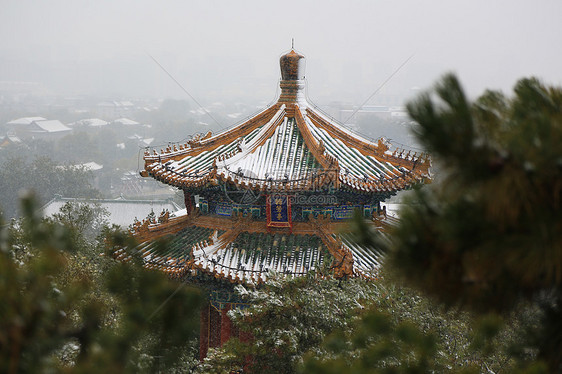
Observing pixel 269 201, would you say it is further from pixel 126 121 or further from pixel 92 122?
pixel 126 121

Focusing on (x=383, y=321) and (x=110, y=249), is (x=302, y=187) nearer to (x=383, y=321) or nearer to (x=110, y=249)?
(x=110, y=249)

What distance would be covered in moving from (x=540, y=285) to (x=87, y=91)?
124812mm

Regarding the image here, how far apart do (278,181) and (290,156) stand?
0.86 metres

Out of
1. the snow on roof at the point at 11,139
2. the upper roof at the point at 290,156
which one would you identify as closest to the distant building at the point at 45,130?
the snow on roof at the point at 11,139

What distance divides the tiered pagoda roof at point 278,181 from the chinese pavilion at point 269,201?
1cm

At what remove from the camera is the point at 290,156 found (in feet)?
25.3

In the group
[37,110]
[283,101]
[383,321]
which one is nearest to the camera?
[383,321]

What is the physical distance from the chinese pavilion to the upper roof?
0.01 metres

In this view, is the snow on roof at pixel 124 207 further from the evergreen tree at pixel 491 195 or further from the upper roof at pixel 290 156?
the evergreen tree at pixel 491 195

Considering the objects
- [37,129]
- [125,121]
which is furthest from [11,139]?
[125,121]

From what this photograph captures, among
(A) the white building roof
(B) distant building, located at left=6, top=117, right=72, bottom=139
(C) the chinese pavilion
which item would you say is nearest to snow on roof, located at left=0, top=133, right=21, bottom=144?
(B) distant building, located at left=6, top=117, right=72, bottom=139

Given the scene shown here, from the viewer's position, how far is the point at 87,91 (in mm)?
118562

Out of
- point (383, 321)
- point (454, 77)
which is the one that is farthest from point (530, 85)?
point (383, 321)

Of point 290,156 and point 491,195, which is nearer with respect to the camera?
point 491,195
